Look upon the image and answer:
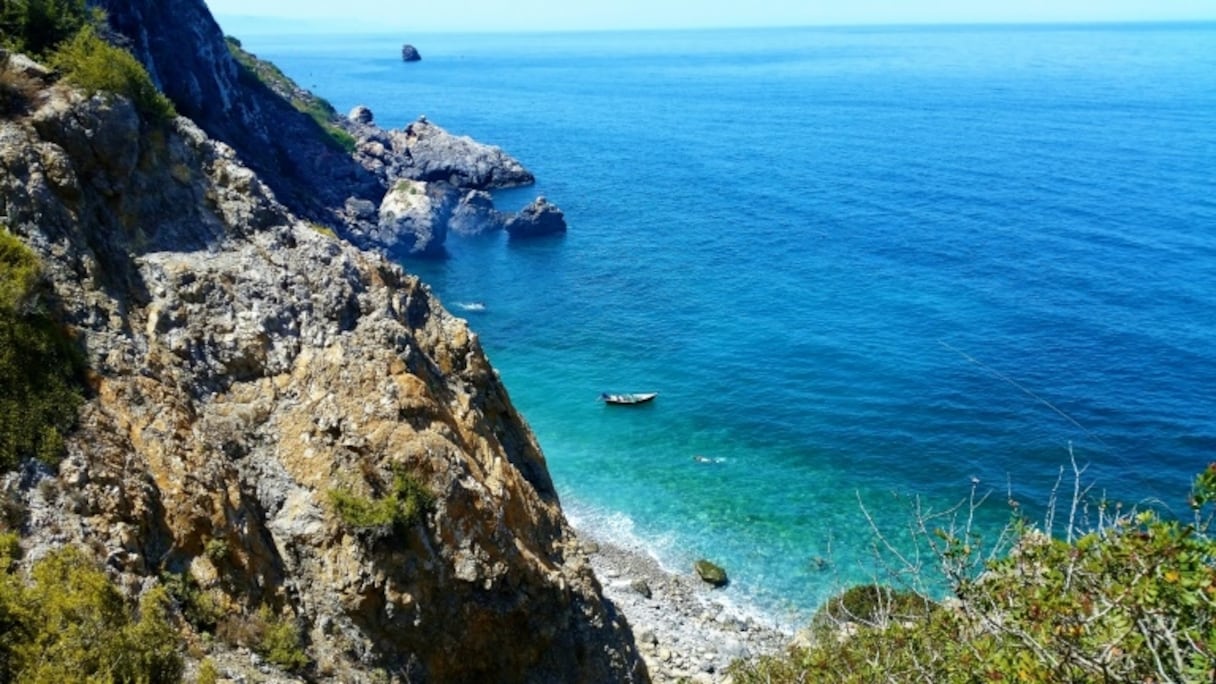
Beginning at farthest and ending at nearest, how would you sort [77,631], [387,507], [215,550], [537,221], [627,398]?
[537,221], [627,398], [387,507], [215,550], [77,631]

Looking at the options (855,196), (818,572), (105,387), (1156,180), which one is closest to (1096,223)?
(1156,180)

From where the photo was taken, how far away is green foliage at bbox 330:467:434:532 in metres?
19.1

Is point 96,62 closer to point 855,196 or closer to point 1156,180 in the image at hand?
point 855,196

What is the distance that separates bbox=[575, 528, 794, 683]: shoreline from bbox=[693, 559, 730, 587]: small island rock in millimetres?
306

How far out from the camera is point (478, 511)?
20.6 metres

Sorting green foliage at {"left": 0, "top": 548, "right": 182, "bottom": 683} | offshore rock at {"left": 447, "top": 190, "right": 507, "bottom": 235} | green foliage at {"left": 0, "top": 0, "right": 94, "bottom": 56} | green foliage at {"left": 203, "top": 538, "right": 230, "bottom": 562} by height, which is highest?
green foliage at {"left": 0, "top": 0, "right": 94, "bottom": 56}

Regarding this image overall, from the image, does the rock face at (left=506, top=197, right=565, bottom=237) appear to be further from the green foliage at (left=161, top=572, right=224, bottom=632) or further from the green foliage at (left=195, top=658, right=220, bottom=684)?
the green foliage at (left=195, top=658, right=220, bottom=684)

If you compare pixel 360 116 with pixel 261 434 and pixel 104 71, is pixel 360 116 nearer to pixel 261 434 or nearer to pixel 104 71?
pixel 104 71

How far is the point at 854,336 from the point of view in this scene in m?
68.0

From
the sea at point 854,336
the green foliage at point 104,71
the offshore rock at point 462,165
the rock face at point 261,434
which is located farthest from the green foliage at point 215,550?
the offshore rock at point 462,165

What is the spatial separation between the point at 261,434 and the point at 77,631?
732 centimetres

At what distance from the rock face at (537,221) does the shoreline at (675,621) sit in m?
58.0

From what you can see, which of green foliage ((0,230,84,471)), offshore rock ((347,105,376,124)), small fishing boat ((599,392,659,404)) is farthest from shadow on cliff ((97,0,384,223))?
green foliage ((0,230,84,471))

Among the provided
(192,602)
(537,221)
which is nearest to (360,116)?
(537,221)
